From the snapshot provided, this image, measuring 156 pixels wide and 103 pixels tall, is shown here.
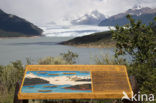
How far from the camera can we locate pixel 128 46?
27.8 feet

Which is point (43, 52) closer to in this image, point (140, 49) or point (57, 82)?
point (140, 49)

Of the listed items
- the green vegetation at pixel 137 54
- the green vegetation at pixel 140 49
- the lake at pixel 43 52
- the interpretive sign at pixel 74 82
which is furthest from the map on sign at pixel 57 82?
the lake at pixel 43 52

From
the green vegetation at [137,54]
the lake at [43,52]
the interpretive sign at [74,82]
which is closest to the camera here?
the interpretive sign at [74,82]

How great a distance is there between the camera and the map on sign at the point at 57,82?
4.69 metres

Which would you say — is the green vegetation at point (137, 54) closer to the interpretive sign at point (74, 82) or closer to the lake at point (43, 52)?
the lake at point (43, 52)

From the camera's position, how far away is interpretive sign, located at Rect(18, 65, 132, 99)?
4.61 metres

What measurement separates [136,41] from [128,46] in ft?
1.13

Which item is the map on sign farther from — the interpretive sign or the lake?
the lake

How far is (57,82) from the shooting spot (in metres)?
4.86

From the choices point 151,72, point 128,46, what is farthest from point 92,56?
point 151,72

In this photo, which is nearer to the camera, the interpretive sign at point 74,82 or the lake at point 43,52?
the interpretive sign at point 74,82

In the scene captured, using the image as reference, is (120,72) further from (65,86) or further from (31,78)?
(31,78)

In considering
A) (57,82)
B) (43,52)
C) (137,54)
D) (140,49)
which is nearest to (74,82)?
(57,82)

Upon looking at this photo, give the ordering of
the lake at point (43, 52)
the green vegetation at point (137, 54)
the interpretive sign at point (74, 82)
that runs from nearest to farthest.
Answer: the interpretive sign at point (74, 82)
the green vegetation at point (137, 54)
the lake at point (43, 52)
